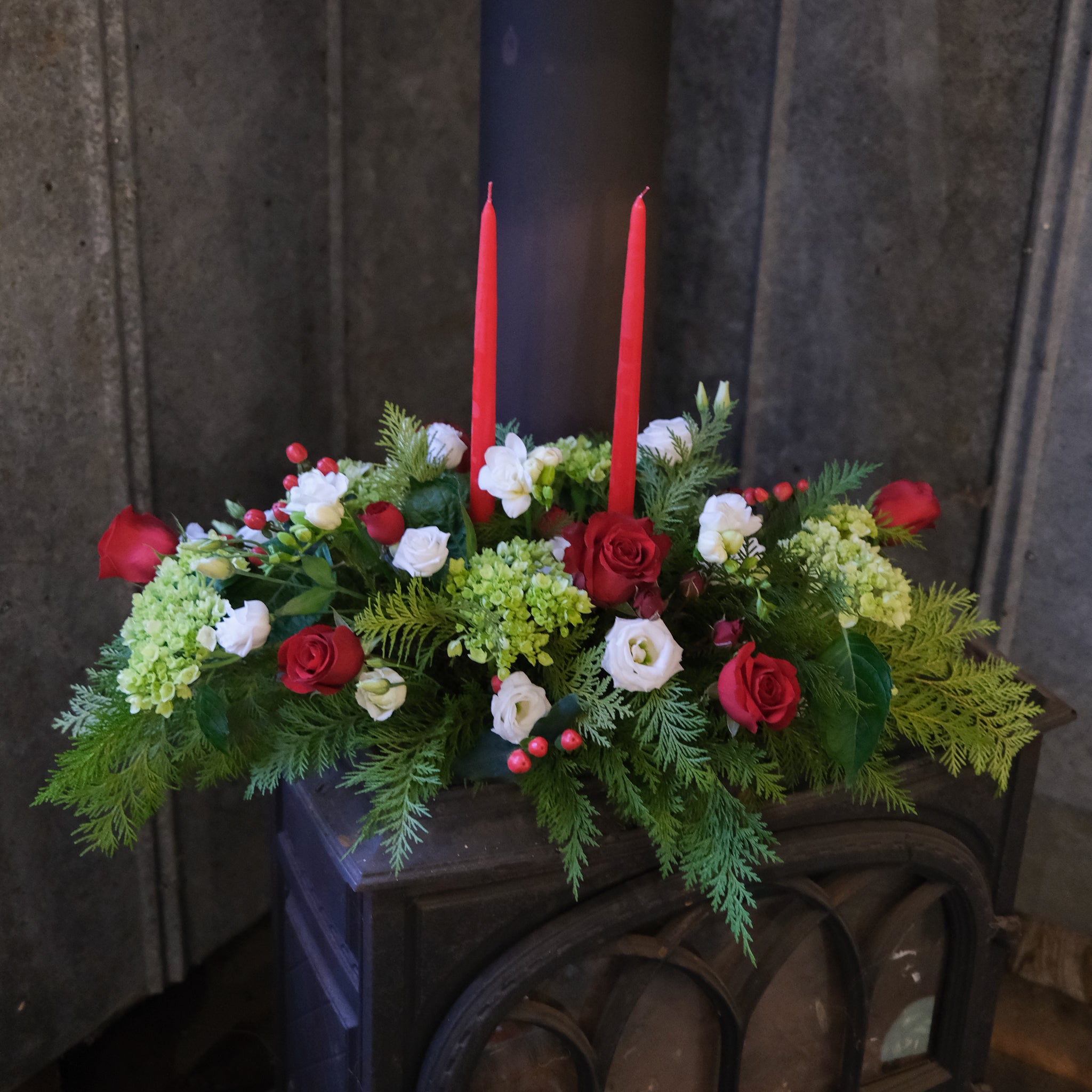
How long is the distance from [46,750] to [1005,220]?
152 cm

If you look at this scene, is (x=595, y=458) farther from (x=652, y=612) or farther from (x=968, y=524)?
(x=968, y=524)

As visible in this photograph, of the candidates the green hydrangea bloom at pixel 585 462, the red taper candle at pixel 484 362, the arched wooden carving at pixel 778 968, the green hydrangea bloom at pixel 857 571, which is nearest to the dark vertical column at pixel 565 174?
the green hydrangea bloom at pixel 585 462

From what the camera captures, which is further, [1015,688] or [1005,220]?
[1005,220]

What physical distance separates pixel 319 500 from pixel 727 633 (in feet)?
1.25

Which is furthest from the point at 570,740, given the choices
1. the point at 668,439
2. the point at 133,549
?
the point at 133,549

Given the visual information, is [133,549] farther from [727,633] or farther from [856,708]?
[856,708]

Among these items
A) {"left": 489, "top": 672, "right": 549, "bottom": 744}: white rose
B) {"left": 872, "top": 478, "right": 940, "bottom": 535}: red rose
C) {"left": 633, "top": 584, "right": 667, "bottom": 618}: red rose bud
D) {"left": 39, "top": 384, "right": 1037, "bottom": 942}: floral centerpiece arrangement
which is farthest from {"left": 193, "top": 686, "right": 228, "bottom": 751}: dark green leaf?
{"left": 872, "top": 478, "right": 940, "bottom": 535}: red rose

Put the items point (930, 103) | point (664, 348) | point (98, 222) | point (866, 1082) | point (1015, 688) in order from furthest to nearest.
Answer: point (664, 348) → point (930, 103) → point (98, 222) → point (866, 1082) → point (1015, 688)

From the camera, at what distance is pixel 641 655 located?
84 centimetres

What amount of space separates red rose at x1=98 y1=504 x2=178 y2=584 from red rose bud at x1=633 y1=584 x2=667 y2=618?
0.46 metres

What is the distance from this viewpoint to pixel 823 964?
3.56ft

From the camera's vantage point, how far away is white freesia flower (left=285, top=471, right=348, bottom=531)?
91 cm

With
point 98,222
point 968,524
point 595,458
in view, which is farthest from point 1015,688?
point 98,222

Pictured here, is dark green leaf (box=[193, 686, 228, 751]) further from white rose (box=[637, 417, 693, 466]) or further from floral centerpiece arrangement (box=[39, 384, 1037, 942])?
white rose (box=[637, 417, 693, 466])
